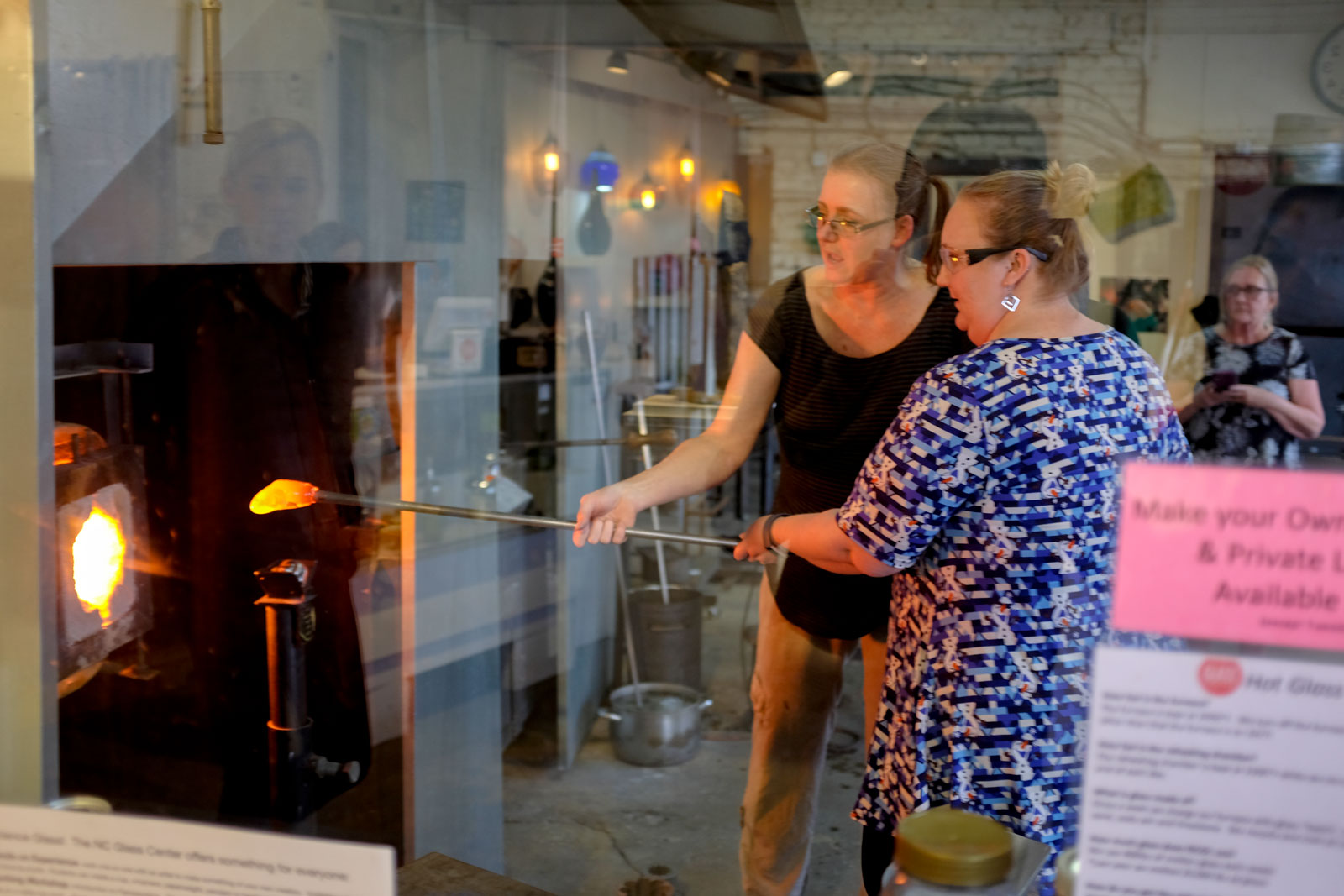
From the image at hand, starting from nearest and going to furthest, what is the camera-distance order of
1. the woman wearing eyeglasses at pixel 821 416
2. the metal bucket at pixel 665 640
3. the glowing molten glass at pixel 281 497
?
the woman wearing eyeglasses at pixel 821 416 < the glowing molten glass at pixel 281 497 < the metal bucket at pixel 665 640

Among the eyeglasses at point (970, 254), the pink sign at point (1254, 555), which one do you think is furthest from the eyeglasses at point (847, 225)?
the pink sign at point (1254, 555)

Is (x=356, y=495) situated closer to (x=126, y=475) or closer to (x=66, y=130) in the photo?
(x=126, y=475)

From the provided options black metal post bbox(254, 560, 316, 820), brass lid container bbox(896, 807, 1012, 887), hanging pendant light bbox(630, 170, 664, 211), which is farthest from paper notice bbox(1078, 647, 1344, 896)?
hanging pendant light bbox(630, 170, 664, 211)

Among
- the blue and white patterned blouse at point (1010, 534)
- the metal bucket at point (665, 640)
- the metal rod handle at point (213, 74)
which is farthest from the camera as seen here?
the metal bucket at point (665, 640)

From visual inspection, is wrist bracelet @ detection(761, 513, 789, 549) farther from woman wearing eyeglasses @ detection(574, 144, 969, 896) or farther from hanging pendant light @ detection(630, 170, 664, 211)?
hanging pendant light @ detection(630, 170, 664, 211)

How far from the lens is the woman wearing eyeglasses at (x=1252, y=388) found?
146cm

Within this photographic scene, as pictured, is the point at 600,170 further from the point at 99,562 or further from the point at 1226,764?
the point at 1226,764

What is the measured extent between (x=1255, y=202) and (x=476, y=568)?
2680mm

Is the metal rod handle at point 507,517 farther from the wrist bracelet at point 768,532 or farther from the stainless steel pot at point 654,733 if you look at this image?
the stainless steel pot at point 654,733

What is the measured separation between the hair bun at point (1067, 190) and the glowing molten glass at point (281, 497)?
3.17 feet

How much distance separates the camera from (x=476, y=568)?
2051 mm

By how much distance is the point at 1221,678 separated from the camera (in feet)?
1.54

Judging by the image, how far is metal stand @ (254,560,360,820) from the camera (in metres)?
1.24

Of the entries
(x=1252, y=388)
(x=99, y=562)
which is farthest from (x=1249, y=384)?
(x=99, y=562)
